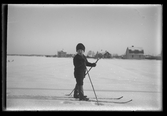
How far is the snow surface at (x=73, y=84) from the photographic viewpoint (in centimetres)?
363

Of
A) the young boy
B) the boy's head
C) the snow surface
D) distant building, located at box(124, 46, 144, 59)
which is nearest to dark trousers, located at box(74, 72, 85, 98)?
the young boy

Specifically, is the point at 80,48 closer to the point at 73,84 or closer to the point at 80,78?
the point at 80,78

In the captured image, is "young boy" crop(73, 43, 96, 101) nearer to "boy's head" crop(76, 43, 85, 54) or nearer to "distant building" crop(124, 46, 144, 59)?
"boy's head" crop(76, 43, 85, 54)

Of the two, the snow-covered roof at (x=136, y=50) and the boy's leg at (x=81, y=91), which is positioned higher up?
the snow-covered roof at (x=136, y=50)

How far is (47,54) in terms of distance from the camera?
3.88 meters

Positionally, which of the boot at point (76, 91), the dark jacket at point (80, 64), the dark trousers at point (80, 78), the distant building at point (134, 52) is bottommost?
the boot at point (76, 91)

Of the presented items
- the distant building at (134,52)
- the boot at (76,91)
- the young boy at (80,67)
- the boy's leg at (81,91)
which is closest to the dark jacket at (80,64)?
the young boy at (80,67)

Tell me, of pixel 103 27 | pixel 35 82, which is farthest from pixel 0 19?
pixel 103 27

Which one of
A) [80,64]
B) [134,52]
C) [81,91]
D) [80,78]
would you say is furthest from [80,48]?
[134,52]

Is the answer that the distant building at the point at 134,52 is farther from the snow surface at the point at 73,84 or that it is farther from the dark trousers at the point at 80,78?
the dark trousers at the point at 80,78

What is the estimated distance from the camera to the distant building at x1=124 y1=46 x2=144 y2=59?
3725 millimetres

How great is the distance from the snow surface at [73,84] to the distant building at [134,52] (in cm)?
12

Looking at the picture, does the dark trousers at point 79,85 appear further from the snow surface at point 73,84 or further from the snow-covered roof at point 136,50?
the snow-covered roof at point 136,50

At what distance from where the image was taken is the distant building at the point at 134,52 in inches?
147
